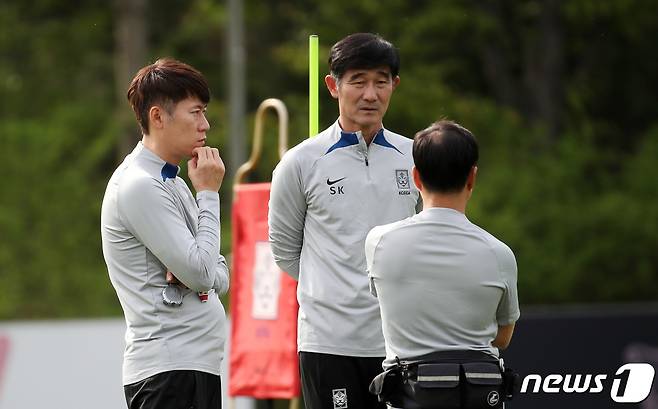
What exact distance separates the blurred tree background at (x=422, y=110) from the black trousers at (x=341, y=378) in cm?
1141

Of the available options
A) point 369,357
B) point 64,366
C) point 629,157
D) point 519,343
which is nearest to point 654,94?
point 629,157

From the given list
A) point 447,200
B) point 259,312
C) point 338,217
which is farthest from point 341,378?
point 259,312

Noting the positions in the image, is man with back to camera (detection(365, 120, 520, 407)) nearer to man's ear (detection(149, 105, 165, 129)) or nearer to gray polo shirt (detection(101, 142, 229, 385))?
gray polo shirt (detection(101, 142, 229, 385))

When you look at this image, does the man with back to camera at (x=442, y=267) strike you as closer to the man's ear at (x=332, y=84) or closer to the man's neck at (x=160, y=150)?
the man's neck at (x=160, y=150)

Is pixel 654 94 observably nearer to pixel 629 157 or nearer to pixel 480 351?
pixel 629 157

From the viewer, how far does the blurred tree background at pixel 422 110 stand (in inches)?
685

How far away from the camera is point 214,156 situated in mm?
3684

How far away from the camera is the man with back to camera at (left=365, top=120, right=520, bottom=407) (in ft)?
10.9

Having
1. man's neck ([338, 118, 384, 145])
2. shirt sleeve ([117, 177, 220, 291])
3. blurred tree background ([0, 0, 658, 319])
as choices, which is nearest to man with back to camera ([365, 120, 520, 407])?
shirt sleeve ([117, 177, 220, 291])

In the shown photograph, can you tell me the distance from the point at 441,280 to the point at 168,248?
0.70m

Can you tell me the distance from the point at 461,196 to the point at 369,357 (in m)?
0.82

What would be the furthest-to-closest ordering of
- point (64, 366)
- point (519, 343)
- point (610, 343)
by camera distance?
point (64, 366) < point (610, 343) < point (519, 343)

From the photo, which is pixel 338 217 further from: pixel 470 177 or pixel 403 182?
pixel 470 177

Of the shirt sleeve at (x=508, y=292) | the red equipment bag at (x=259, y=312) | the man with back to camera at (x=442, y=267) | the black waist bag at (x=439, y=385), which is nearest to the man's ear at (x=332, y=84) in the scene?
the man with back to camera at (x=442, y=267)
